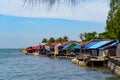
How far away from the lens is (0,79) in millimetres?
37688

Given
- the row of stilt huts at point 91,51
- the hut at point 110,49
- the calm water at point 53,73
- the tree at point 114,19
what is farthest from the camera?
the hut at point 110,49

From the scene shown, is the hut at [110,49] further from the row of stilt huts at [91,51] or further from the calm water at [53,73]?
the calm water at [53,73]

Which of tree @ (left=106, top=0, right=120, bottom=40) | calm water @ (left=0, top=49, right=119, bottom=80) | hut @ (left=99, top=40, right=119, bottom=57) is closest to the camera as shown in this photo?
calm water @ (left=0, top=49, right=119, bottom=80)

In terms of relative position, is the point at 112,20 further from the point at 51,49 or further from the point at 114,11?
the point at 51,49

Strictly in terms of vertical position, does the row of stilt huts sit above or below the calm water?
above

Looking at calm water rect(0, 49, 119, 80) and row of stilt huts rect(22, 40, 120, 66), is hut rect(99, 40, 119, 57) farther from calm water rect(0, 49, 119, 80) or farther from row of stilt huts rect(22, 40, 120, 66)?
calm water rect(0, 49, 119, 80)

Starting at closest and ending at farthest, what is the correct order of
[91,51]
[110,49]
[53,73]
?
[53,73] < [110,49] < [91,51]

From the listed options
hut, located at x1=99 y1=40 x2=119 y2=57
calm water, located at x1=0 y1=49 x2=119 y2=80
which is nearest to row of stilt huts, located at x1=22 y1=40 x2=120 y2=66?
hut, located at x1=99 y1=40 x2=119 y2=57

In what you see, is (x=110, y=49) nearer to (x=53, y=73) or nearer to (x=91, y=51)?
(x=91, y=51)

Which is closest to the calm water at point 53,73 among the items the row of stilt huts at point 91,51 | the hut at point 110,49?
the row of stilt huts at point 91,51

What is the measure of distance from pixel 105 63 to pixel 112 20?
811 centimetres

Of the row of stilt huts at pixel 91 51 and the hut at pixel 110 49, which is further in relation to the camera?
the hut at pixel 110 49

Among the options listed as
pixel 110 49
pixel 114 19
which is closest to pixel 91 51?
pixel 110 49

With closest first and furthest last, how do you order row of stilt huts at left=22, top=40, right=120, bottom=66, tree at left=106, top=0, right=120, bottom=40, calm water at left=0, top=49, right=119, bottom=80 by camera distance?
calm water at left=0, top=49, right=119, bottom=80, tree at left=106, top=0, right=120, bottom=40, row of stilt huts at left=22, top=40, right=120, bottom=66
